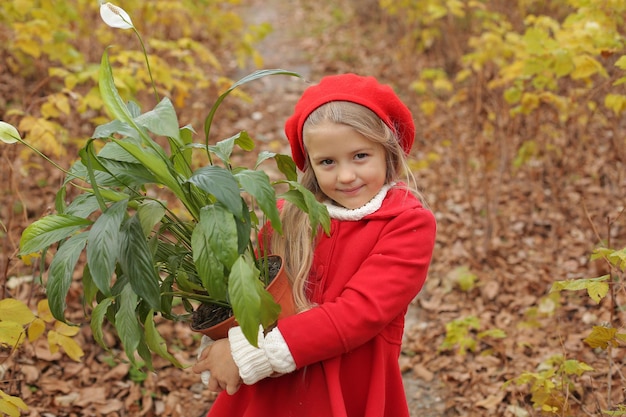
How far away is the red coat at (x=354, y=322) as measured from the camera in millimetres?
1561

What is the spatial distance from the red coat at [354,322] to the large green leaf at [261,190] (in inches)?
12.7

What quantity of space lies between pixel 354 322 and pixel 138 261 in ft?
1.80

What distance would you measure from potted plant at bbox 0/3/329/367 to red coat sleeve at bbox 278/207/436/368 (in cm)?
13

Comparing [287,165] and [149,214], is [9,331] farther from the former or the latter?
[287,165]

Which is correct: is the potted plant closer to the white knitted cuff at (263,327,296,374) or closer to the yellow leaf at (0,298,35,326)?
the white knitted cuff at (263,327,296,374)

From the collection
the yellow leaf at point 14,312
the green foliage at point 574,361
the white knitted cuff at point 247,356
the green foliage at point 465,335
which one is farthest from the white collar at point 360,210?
the green foliage at point 465,335

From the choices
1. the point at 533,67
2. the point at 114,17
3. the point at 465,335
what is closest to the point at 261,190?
the point at 114,17

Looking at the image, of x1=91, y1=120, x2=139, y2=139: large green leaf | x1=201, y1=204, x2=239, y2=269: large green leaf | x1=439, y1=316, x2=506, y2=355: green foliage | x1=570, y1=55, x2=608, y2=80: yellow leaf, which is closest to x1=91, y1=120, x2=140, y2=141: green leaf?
x1=91, y1=120, x2=139, y2=139: large green leaf

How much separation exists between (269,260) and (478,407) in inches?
59.5

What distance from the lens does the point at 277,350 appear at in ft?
5.02

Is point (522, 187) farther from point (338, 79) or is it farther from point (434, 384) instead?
point (338, 79)

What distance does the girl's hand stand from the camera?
1585 millimetres

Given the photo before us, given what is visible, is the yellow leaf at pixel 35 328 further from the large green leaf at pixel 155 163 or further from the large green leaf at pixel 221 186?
the large green leaf at pixel 221 186

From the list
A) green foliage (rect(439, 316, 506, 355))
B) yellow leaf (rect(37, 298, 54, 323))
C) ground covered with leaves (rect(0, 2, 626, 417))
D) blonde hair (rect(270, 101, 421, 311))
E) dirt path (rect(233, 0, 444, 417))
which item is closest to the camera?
blonde hair (rect(270, 101, 421, 311))
